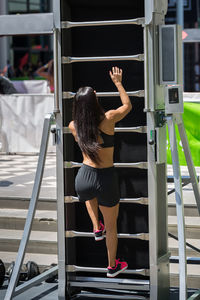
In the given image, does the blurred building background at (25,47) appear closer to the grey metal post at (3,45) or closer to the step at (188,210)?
the grey metal post at (3,45)

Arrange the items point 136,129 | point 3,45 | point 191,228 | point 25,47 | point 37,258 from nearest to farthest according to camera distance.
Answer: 1. point 136,129
2. point 191,228
3. point 37,258
4. point 3,45
5. point 25,47

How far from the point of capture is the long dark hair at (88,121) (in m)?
5.80

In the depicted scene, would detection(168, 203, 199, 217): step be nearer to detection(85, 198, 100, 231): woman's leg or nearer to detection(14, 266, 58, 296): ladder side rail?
detection(14, 266, 58, 296): ladder side rail

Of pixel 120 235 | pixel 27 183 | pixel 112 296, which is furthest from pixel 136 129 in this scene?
pixel 27 183

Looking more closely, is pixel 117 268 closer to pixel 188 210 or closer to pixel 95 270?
pixel 95 270

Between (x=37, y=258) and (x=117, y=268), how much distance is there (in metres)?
2.10

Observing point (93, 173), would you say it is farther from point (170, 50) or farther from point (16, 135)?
point (16, 135)

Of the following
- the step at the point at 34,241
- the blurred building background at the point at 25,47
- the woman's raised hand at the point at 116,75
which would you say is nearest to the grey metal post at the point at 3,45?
the blurred building background at the point at 25,47

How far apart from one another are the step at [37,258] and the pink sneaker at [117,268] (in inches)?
67.8

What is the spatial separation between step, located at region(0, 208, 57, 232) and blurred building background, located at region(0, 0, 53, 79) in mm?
27858

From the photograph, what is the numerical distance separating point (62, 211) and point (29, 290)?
116cm

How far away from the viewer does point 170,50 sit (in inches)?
225

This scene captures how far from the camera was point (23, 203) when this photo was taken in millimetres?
9055

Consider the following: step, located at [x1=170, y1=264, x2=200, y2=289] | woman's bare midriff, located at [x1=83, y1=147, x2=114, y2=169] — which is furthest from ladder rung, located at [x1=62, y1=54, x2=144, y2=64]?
step, located at [x1=170, y1=264, x2=200, y2=289]
